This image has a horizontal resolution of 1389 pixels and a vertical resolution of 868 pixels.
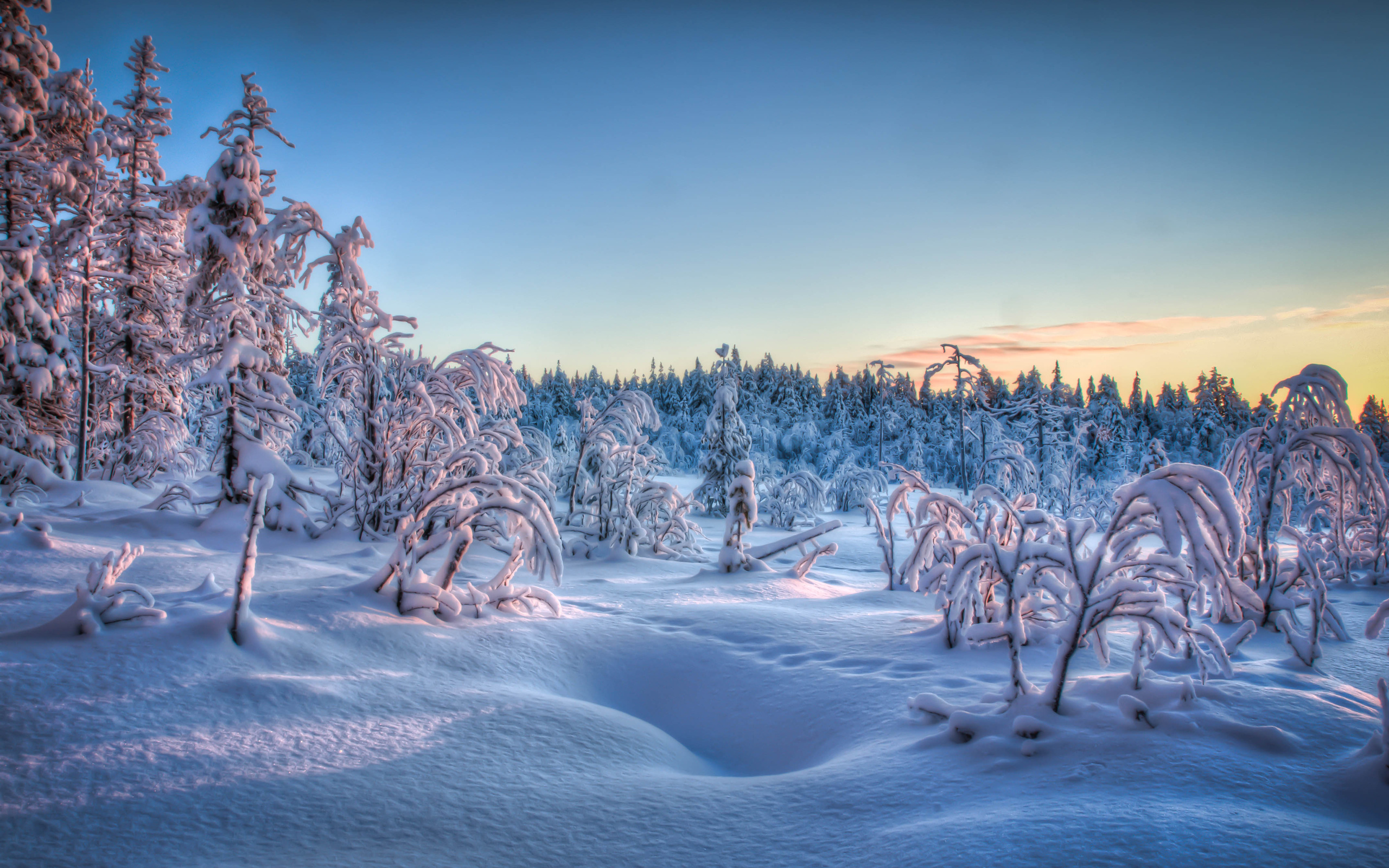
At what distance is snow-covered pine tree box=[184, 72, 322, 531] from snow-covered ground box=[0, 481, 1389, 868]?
421 cm

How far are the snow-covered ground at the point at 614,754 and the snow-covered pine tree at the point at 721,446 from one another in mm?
17034

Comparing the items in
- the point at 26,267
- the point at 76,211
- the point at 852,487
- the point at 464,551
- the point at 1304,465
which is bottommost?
the point at 464,551

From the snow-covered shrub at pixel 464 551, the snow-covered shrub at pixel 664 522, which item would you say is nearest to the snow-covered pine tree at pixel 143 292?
the snow-covered shrub at pixel 664 522

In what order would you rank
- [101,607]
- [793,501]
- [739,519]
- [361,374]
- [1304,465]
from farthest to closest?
[793,501]
[739,519]
[361,374]
[1304,465]
[101,607]

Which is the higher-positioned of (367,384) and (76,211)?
(76,211)

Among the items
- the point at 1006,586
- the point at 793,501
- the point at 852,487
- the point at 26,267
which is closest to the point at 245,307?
the point at 26,267

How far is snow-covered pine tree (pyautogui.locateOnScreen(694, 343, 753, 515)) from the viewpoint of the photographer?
21812 mm

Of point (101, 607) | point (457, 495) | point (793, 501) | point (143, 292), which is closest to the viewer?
point (101, 607)

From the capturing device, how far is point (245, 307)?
8.98 m

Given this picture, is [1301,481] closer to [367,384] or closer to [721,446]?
[367,384]

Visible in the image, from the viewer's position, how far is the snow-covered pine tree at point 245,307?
8516 millimetres

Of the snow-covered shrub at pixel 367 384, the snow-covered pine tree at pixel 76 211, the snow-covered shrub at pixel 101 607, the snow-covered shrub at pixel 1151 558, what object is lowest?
the snow-covered shrub at pixel 101 607

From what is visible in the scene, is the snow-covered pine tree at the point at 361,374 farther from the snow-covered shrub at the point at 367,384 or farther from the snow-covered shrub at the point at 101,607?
the snow-covered shrub at the point at 101,607

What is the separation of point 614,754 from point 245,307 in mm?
9451
